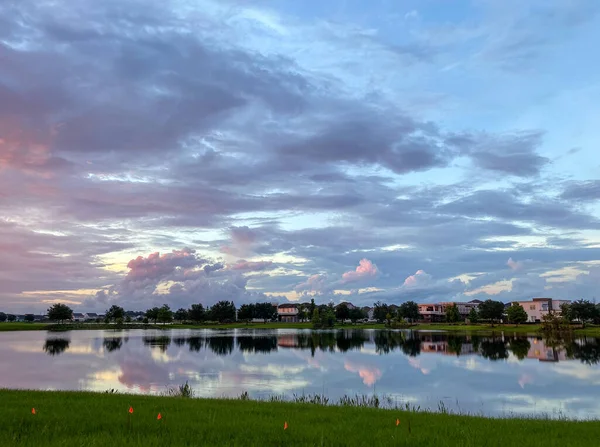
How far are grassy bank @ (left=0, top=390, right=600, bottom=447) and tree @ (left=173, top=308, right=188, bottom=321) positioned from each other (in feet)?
567

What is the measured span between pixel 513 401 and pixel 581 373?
1609cm

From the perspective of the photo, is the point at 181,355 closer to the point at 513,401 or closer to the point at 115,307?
the point at 513,401

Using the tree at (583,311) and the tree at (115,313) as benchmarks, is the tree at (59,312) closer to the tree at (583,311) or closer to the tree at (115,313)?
the tree at (115,313)

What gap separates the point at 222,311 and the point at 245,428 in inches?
6157

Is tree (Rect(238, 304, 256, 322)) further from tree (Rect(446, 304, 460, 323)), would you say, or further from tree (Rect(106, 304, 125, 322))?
tree (Rect(446, 304, 460, 323))

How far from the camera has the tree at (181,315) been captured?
182375 millimetres

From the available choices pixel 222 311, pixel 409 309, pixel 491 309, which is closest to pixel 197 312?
pixel 222 311

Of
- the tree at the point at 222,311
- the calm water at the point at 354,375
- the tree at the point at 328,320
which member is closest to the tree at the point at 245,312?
the tree at the point at 222,311

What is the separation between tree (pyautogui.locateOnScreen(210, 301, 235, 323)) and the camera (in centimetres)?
16325

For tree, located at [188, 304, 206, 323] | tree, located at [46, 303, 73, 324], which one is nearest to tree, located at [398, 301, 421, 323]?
tree, located at [188, 304, 206, 323]

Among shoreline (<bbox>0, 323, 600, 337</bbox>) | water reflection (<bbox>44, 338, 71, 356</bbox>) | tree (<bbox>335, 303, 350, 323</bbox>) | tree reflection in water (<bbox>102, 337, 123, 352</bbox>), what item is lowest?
shoreline (<bbox>0, 323, 600, 337</bbox>)

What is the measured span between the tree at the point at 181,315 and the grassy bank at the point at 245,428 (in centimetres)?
17290

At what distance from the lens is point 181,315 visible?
187m

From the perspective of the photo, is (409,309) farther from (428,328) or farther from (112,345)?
(112,345)
